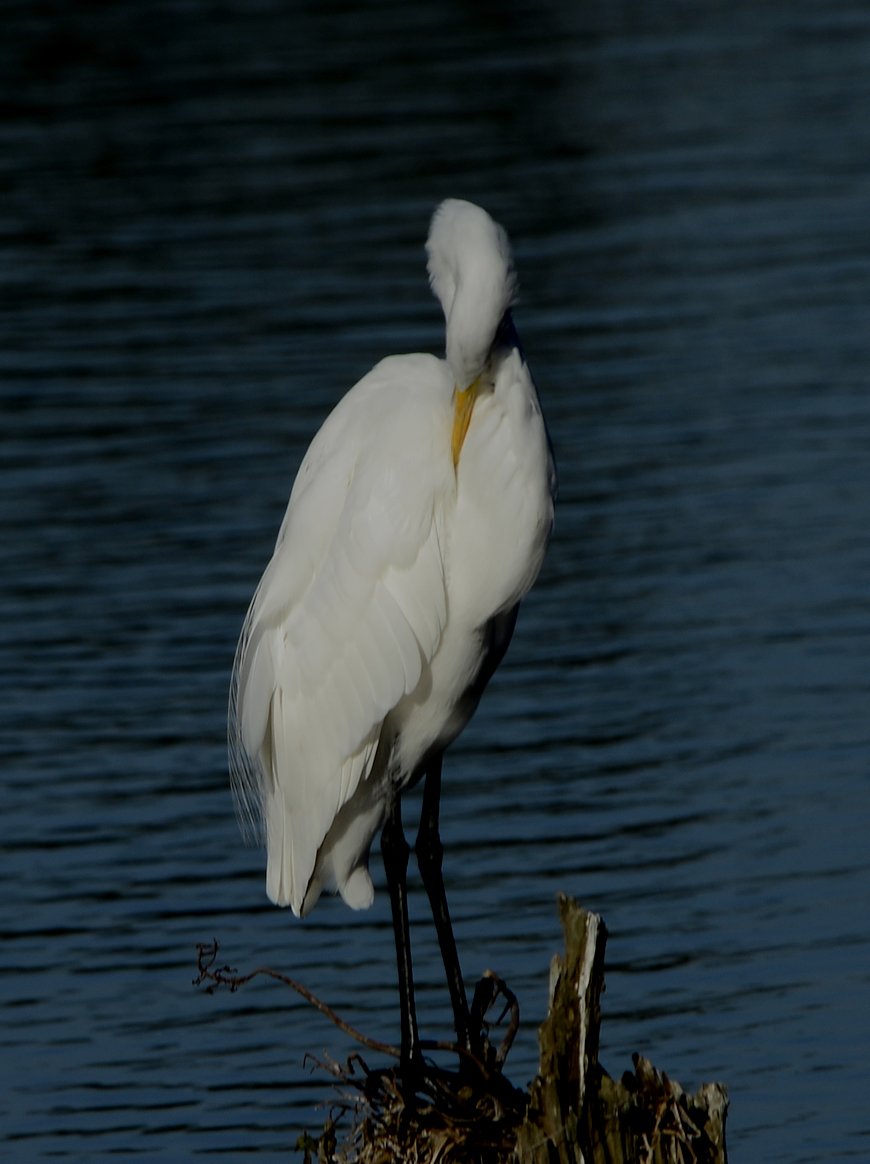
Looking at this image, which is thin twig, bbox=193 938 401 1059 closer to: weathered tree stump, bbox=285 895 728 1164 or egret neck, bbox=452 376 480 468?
weathered tree stump, bbox=285 895 728 1164

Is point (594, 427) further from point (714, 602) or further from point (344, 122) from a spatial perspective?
point (344, 122)

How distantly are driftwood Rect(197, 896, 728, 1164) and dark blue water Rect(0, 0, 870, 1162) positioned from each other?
222cm

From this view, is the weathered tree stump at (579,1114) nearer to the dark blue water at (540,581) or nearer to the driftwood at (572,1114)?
the driftwood at (572,1114)

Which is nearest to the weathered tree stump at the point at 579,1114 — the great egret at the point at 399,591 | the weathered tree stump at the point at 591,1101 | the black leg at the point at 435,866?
the weathered tree stump at the point at 591,1101

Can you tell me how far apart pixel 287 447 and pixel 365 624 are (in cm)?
935

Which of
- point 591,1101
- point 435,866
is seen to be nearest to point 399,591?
point 435,866

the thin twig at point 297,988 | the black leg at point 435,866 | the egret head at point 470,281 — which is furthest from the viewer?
the black leg at point 435,866

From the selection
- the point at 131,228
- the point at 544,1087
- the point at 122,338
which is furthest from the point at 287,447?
the point at 544,1087

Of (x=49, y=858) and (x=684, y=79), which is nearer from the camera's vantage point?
(x=49, y=858)

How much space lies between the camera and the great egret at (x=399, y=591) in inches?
261

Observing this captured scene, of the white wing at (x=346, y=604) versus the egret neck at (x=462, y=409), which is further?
the white wing at (x=346, y=604)

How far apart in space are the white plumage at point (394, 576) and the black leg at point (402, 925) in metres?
0.07

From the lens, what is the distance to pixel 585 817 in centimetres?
1085

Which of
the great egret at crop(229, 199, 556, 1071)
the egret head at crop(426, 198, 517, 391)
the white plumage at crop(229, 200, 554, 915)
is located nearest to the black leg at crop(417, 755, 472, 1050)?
the great egret at crop(229, 199, 556, 1071)
